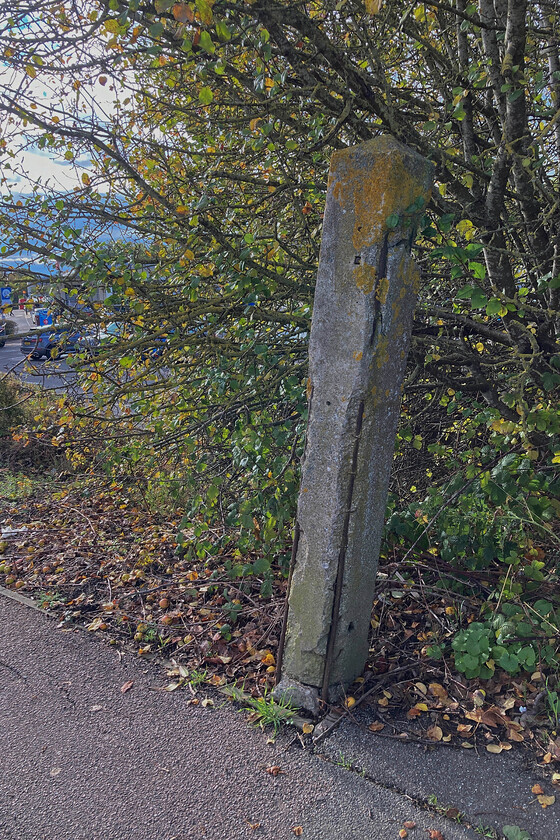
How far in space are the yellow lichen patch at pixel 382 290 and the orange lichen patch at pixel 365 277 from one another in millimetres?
29

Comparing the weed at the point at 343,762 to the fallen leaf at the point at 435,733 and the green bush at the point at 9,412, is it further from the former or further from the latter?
the green bush at the point at 9,412

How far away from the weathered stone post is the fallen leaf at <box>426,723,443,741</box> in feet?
1.39

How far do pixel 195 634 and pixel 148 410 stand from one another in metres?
1.47

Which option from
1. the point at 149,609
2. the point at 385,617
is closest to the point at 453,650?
the point at 385,617

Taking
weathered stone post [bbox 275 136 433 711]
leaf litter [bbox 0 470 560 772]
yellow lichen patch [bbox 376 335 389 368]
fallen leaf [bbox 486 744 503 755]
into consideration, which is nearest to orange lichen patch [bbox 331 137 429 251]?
weathered stone post [bbox 275 136 433 711]

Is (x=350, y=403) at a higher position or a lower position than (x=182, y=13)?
lower

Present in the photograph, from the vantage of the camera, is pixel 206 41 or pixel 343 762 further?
pixel 343 762

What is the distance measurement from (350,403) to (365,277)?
531mm

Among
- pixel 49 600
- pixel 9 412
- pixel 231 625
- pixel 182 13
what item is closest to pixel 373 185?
pixel 182 13

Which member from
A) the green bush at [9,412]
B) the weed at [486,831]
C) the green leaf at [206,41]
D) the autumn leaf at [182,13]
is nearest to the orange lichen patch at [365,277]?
the green leaf at [206,41]

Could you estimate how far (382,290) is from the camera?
2402 millimetres

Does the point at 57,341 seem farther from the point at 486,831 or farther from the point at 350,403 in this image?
the point at 486,831

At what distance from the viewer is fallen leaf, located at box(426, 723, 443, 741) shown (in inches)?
101

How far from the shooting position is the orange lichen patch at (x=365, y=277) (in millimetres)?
2387
